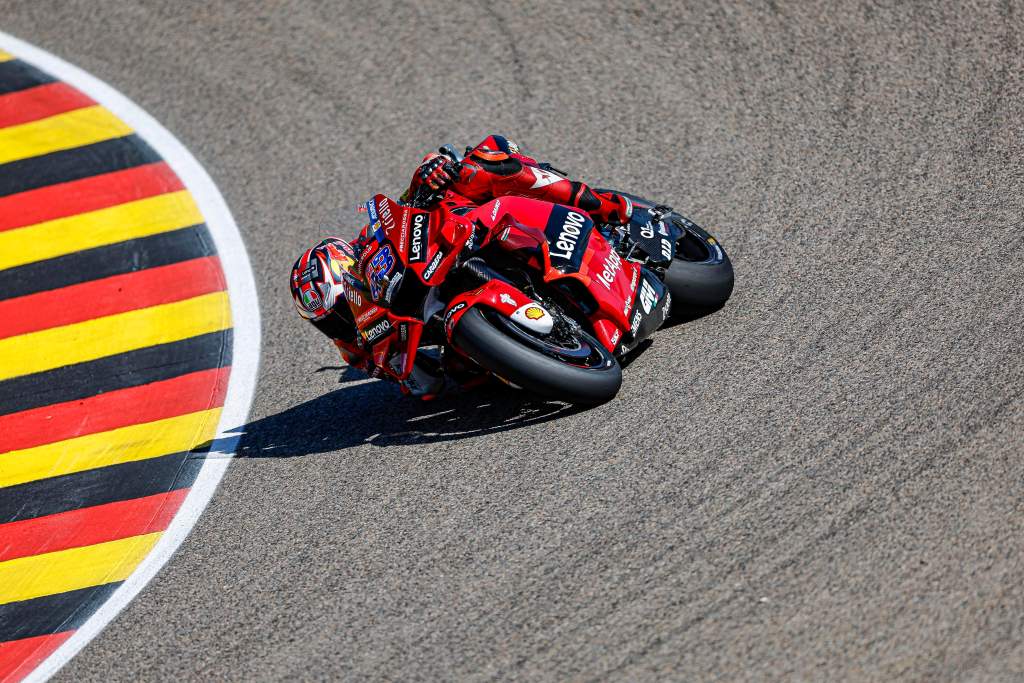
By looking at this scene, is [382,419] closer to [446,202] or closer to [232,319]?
[446,202]

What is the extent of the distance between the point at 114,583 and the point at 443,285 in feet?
7.76

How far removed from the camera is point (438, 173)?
6.75 m

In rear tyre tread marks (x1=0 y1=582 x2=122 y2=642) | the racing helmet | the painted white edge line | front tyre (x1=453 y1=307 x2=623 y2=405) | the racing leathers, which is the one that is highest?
the racing leathers

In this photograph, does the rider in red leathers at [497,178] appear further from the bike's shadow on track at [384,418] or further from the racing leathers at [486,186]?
the bike's shadow on track at [384,418]

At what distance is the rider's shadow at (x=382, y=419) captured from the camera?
22.2ft

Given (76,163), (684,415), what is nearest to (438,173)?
(684,415)

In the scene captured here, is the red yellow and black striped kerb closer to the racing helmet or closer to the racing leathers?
the racing helmet

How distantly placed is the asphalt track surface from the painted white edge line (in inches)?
4.9

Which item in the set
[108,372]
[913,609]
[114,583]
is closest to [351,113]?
[108,372]

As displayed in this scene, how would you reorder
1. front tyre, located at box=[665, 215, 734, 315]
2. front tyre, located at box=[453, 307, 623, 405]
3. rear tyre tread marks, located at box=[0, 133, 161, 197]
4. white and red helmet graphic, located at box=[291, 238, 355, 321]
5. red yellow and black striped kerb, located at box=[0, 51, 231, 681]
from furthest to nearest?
rear tyre tread marks, located at box=[0, 133, 161, 197]
front tyre, located at box=[665, 215, 734, 315]
white and red helmet graphic, located at box=[291, 238, 355, 321]
red yellow and black striped kerb, located at box=[0, 51, 231, 681]
front tyre, located at box=[453, 307, 623, 405]

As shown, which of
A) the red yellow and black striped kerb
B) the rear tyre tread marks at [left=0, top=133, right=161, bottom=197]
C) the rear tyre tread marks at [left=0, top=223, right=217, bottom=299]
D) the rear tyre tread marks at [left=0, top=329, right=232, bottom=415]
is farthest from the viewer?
the rear tyre tread marks at [left=0, top=133, right=161, bottom=197]

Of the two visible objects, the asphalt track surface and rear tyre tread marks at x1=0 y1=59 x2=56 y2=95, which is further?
rear tyre tread marks at x1=0 y1=59 x2=56 y2=95

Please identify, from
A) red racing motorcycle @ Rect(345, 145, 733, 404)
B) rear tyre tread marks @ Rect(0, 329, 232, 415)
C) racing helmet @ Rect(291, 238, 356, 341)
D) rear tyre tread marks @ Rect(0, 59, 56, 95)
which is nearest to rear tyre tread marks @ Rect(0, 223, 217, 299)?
rear tyre tread marks @ Rect(0, 329, 232, 415)

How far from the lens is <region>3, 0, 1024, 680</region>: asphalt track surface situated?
4844 mm
